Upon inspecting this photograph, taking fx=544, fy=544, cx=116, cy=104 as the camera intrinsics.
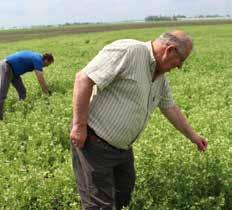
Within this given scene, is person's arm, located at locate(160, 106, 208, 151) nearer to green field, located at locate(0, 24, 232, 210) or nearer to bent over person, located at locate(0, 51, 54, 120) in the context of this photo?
green field, located at locate(0, 24, 232, 210)

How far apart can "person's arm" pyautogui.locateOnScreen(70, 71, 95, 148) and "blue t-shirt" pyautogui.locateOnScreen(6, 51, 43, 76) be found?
7523mm

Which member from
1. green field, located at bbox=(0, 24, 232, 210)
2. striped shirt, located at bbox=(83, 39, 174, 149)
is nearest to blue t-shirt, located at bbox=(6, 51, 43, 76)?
green field, located at bbox=(0, 24, 232, 210)

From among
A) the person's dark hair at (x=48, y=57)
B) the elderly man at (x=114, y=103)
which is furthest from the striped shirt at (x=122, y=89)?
the person's dark hair at (x=48, y=57)

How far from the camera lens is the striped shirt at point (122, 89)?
496 centimetres

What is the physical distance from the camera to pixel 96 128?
5316 millimetres

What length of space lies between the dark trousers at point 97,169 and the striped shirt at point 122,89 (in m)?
0.10

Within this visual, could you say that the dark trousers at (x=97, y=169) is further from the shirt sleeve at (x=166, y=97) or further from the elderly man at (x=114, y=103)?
the shirt sleeve at (x=166, y=97)

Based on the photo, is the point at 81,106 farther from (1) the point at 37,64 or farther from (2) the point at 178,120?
(1) the point at 37,64

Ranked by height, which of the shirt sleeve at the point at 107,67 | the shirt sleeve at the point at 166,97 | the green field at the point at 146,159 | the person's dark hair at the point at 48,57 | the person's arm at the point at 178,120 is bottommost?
the green field at the point at 146,159

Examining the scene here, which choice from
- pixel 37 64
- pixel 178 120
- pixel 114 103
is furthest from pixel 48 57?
pixel 114 103

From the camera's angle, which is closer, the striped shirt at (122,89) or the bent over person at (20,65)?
the striped shirt at (122,89)

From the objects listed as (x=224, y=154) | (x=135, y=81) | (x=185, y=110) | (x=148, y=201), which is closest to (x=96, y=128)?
(x=135, y=81)

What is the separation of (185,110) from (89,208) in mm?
6506

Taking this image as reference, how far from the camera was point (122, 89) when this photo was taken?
513 cm
